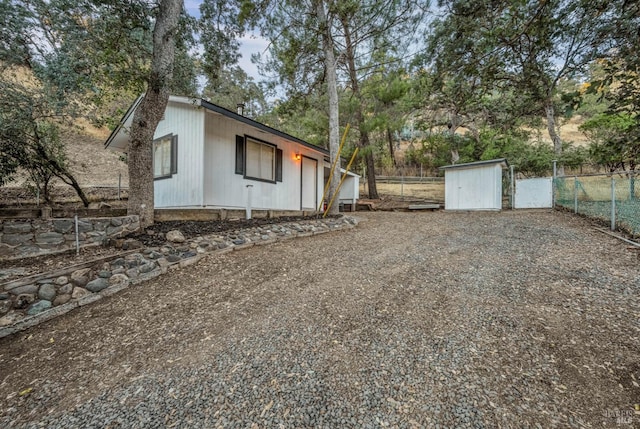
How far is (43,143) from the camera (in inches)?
225

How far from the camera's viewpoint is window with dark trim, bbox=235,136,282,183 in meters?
6.72

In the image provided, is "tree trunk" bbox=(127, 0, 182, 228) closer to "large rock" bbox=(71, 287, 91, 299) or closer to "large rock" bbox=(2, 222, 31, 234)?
"large rock" bbox=(2, 222, 31, 234)

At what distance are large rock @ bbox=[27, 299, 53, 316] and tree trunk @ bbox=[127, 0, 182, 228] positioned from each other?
170cm

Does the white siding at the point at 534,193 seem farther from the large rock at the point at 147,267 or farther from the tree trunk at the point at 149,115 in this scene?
the large rock at the point at 147,267

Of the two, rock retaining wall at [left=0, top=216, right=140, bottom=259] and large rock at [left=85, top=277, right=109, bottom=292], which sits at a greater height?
rock retaining wall at [left=0, top=216, right=140, bottom=259]

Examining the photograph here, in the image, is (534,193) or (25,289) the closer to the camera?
(25,289)

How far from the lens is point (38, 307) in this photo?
255 centimetres

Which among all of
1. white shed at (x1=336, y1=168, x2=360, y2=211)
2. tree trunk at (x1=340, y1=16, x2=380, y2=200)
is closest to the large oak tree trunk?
tree trunk at (x1=340, y1=16, x2=380, y2=200)

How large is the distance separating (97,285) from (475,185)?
450 inches

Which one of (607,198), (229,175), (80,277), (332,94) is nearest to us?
(80,277)

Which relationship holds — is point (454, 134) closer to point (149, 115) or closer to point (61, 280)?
point (149, 115)

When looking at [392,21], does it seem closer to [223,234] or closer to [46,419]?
[223,234]

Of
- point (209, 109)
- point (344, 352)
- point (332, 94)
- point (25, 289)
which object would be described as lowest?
point (344, 352)

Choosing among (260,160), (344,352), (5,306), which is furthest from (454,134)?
(5,306)
